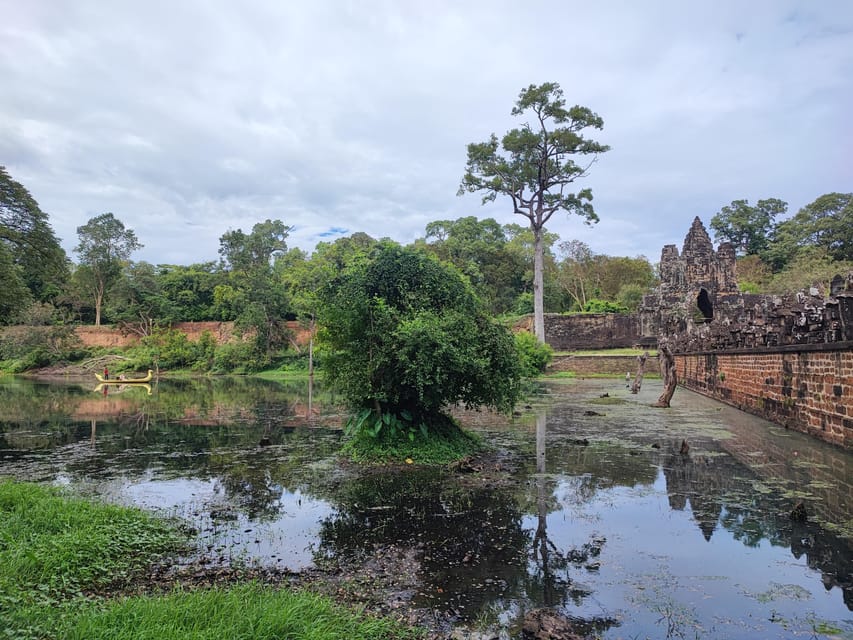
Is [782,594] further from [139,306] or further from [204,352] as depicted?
[139,306]

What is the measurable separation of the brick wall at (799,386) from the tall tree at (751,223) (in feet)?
137

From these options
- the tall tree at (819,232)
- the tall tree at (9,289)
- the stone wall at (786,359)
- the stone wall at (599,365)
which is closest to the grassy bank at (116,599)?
the tall tree at (9,289)

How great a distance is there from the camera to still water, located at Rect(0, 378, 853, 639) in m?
3.47

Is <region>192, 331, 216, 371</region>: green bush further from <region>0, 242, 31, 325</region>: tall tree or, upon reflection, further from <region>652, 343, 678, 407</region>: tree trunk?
<region>652, 343, 678, 407</region>: tree trunk

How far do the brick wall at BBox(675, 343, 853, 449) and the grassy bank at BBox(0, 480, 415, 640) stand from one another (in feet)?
25.0

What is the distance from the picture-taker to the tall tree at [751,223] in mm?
49750

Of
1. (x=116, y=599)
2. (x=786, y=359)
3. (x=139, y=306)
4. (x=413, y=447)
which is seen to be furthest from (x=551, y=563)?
(x=139, y=306)

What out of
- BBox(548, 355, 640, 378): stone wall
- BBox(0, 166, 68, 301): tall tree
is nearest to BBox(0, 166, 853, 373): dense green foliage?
BBox(548, 355, 640, 378): stone wall

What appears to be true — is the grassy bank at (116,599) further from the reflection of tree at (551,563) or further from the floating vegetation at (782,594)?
the floating vegetation at (782,594)

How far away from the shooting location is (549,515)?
5.26 meters

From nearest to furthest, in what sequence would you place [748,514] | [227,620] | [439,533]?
[227,620]
[439,533]
[748,514]

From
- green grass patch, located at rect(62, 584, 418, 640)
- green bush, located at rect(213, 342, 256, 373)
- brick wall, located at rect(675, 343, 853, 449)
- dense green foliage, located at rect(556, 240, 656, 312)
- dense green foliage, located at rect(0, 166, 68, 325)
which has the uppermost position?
dense green foliage, located at rect(556, 240, 656, 312)

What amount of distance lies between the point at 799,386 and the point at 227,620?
1014cm

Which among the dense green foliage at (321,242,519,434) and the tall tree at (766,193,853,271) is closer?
the dense green foliage at (321,242,519,434)
